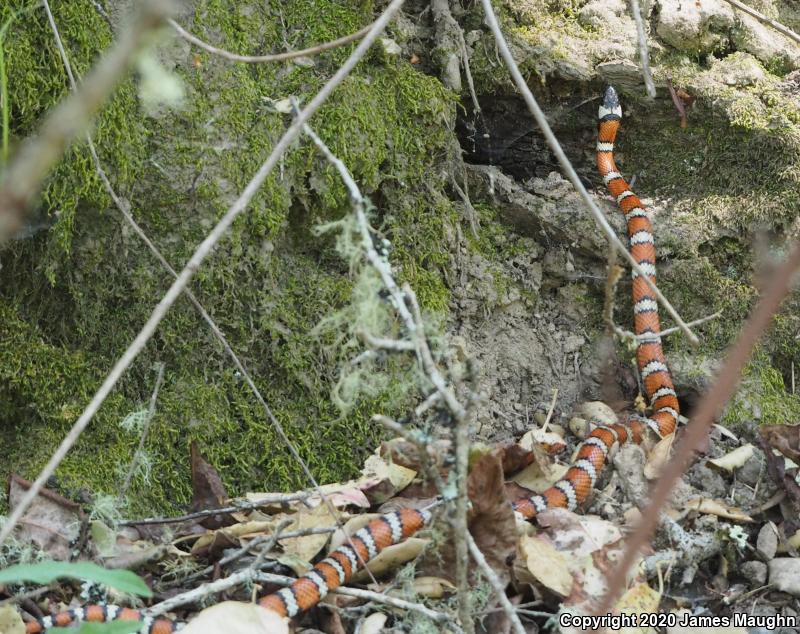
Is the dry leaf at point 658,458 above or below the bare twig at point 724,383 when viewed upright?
below

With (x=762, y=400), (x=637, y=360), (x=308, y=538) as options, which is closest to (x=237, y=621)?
(x=308, y=538)

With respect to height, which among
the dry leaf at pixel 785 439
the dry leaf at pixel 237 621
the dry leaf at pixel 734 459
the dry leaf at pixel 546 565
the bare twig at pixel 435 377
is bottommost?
the dry leaf at pixel 237 621

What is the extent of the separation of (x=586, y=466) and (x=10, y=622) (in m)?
2.53

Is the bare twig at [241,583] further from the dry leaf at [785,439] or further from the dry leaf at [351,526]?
the dry leaf at [785,439]

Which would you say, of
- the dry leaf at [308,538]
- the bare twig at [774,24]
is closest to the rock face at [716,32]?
the bare twig at [774,24]

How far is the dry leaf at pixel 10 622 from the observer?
9.39 ft

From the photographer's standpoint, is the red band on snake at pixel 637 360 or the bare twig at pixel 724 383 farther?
the red band on snake at pixel 637 360

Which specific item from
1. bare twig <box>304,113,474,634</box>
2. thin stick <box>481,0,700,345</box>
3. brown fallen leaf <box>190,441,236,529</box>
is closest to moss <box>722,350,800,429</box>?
thin stick <box>481,0,700,345</box>

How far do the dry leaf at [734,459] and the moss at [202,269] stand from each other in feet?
5.11

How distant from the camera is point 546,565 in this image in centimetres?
317

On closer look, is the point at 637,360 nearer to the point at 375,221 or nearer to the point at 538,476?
the point at 538,476

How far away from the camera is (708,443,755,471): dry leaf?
13.6ft

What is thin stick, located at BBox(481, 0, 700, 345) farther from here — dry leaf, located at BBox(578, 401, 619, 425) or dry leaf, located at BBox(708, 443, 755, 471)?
dry leaf, located at BBox(578, 401, 619, 425)

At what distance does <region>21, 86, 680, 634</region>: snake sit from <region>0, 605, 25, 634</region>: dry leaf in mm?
55
